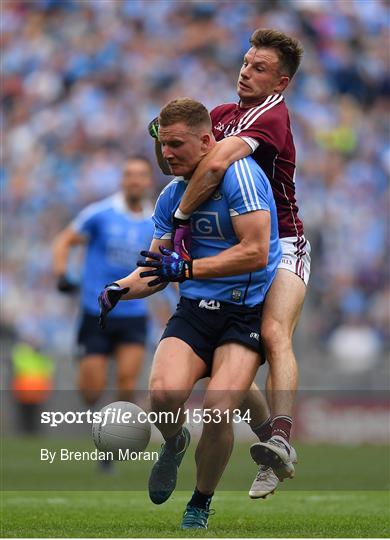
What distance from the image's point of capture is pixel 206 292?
6594 millimetres

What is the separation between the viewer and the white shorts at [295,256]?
6.92m

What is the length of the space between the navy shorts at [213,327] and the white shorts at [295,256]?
17.6 inches

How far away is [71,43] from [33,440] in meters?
6.91

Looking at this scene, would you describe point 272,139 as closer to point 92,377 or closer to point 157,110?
point 92,377

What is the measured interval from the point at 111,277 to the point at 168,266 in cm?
536

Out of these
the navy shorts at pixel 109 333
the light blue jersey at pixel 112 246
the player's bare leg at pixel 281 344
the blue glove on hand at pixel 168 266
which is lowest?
the navy shorts at pixel 109 333

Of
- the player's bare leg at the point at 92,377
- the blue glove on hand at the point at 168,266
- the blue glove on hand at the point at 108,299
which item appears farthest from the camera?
the player's bare leg at the point at 92,377

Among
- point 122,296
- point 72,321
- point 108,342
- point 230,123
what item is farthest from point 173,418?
point 72,321

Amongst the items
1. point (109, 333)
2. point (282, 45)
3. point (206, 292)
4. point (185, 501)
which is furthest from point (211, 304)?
point (109, 333)

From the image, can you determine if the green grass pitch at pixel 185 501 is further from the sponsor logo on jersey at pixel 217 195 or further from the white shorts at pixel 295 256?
the sponsor logo on jersey at pixel 217 195

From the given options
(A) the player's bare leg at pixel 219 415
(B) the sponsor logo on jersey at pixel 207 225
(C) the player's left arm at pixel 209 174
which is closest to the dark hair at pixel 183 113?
(C) the player's left arm at pixel 209 174

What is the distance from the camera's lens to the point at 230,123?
6906 mm

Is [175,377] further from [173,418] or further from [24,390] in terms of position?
[24,390]

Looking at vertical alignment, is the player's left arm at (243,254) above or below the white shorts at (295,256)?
above
